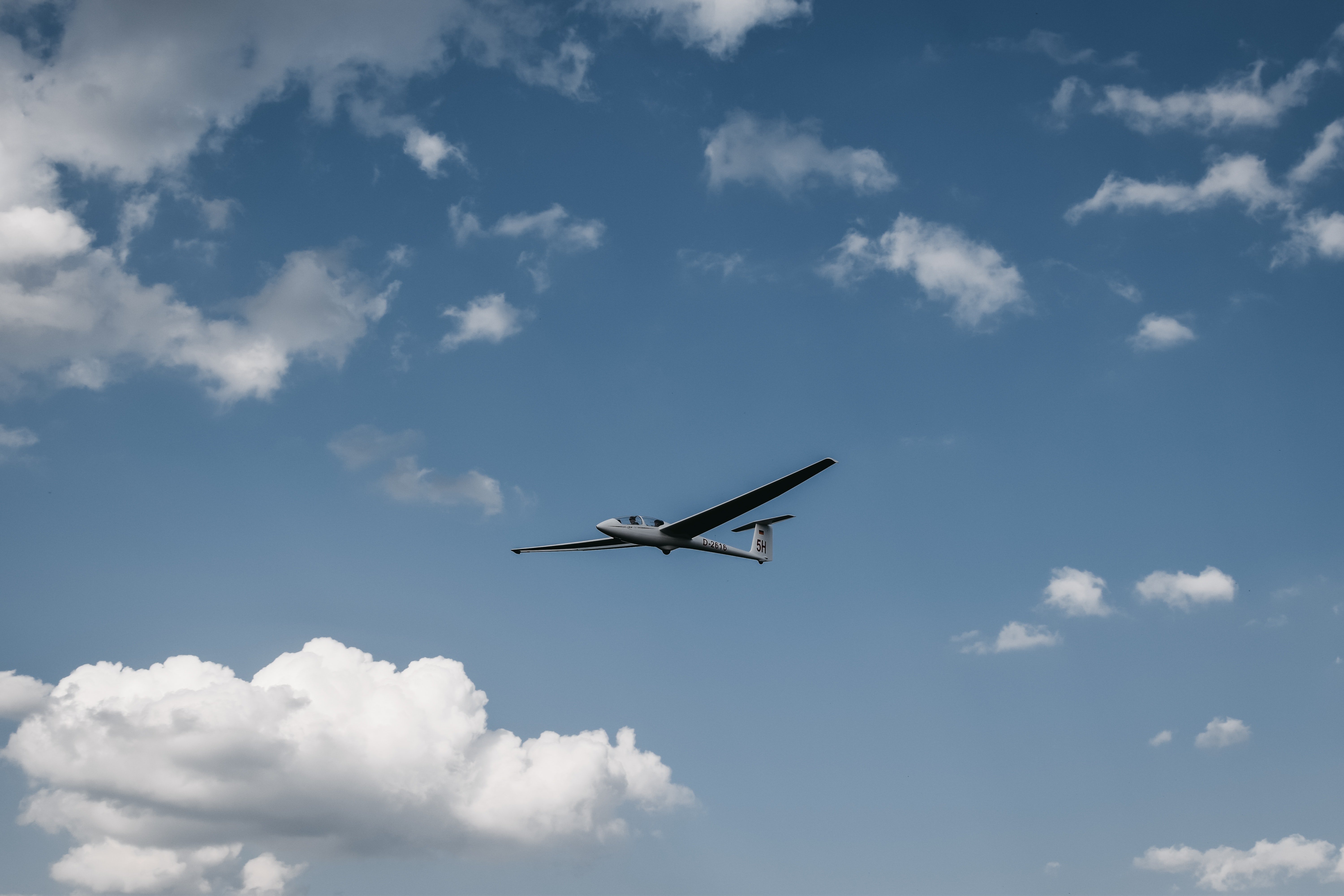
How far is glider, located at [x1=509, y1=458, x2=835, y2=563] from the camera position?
49.8 meters

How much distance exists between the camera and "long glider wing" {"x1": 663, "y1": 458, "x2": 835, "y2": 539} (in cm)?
4816

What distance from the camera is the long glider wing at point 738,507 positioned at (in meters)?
48.2

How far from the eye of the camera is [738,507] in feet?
176

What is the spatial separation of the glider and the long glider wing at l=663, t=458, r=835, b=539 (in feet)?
0.11

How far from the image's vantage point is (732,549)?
6638cm

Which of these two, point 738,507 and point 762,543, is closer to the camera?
point 738,507

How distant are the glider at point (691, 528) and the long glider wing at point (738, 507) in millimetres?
34

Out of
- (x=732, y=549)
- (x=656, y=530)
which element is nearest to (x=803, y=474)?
(x=656, y=530)

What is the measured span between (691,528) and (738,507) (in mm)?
4893

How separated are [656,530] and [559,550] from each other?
774 cm

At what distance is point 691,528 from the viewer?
5744cm

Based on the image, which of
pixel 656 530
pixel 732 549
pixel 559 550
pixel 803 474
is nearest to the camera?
pixel 803 474

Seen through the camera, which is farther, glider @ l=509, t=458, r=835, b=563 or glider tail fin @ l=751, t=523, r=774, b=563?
glider tail fin @ l=751, t=523, r=774, b=563

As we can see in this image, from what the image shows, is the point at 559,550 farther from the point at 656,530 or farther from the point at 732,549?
the point at 732,549
